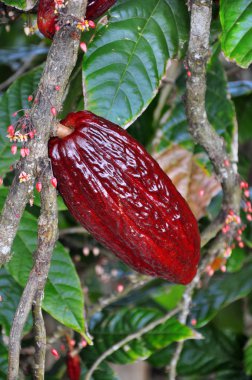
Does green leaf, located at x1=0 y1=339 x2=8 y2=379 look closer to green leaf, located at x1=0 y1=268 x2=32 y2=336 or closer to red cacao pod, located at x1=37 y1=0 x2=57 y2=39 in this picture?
green leaf, located at x1=0 y1=268 x2=32 y2=336

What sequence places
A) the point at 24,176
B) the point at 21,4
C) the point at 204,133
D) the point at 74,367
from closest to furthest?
1. the point at 24,176
2. the point at 21,4
3. the point at 204,133
4. the point at 74,367

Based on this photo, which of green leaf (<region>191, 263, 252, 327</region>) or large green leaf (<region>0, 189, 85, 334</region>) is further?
green leaf (<region>191, 263, 252, 327</region>)

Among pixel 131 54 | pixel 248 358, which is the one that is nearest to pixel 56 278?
pixel 131 54

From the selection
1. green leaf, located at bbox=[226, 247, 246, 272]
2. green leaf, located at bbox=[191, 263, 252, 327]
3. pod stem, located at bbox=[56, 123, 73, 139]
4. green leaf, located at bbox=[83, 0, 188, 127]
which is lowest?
green leaf, located at bbox=[191, 263, 252, 327]

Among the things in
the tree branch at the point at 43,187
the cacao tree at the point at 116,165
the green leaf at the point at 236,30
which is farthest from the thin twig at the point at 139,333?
the green leaf at the point at 236,30

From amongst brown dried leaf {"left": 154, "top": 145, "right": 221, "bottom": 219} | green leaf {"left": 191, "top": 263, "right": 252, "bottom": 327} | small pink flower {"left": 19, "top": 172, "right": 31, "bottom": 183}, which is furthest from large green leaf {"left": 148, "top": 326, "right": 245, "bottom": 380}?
small pink flower {"left": 19, "top": 172, "right": 31, "bottom": 183}

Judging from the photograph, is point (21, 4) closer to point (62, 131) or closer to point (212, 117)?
point (62, 131)

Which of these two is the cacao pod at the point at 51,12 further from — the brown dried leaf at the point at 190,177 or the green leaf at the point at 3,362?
the green leaf at the point at 3,362
